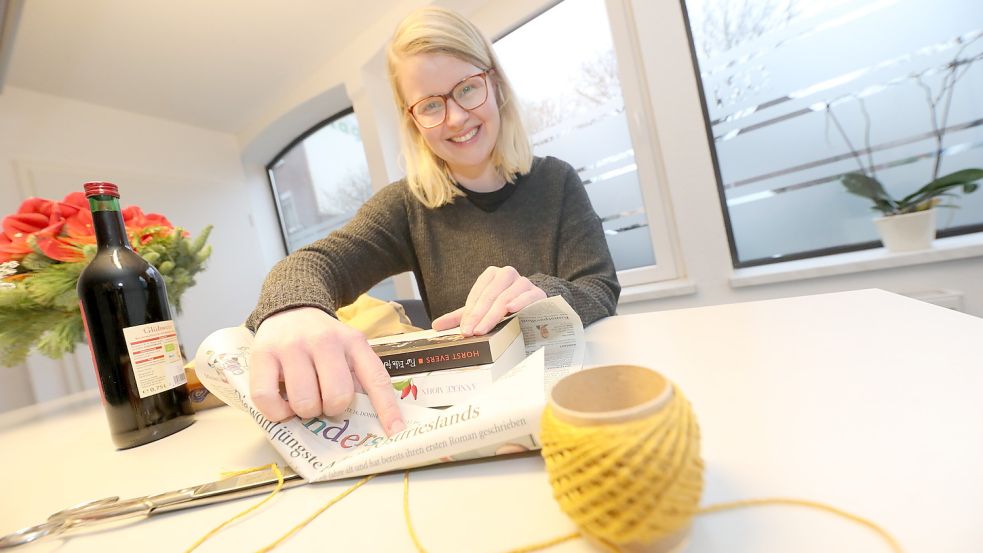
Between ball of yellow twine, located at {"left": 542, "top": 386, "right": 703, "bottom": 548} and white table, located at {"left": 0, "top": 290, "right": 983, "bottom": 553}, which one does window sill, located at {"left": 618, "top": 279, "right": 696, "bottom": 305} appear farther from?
ball of yellow twine, located at {"left": 542, "top": 386, "right": 703, "bottom": 548}

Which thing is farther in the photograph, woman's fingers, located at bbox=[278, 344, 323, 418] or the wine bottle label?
the wine bottle label

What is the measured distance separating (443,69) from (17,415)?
1.20 meters

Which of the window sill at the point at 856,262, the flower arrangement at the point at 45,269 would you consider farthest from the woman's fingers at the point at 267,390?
the window sill at the point at 856,262

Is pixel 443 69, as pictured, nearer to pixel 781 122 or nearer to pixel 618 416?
pixel 618 416

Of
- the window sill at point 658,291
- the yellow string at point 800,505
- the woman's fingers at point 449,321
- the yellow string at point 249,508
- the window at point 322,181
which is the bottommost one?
the window sill at point 658,291

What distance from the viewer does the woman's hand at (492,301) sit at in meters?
0.45

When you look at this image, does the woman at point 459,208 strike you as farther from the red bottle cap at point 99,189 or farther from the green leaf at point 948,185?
the green leaf at point 948,185

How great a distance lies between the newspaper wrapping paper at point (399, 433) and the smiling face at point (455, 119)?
0.56 metres

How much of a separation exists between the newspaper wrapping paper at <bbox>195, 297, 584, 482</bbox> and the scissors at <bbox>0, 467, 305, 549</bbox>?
0.02 m

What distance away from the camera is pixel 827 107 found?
4.30 feet

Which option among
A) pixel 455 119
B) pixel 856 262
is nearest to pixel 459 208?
pixel 455 119

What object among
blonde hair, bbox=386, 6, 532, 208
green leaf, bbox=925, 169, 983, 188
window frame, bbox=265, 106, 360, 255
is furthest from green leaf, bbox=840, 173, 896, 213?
window frame, bbox=265, 106, 360, 255

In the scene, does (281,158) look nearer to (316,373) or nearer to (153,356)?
(153,356)

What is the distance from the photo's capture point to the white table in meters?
0.20
